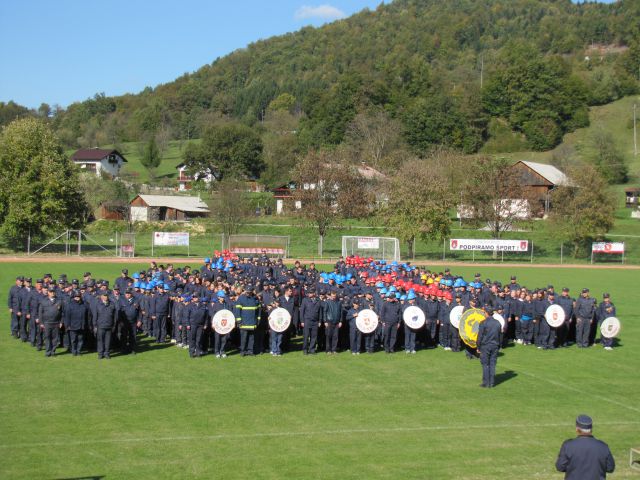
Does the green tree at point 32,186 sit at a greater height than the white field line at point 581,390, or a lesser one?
greater

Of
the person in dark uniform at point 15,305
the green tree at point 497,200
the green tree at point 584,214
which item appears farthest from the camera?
the green tree at point 497,200

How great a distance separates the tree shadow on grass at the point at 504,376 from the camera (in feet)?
51.2

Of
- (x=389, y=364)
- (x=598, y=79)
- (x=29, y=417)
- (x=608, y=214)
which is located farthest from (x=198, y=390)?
(x=598, y=79)

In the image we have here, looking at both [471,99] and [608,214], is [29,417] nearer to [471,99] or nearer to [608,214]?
[608,214]

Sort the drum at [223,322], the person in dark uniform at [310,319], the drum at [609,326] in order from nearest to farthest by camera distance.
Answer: the drum at [223,322], the person in dark uniform at [310,319], the drum at [609,326]

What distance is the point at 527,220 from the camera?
58.4 metres

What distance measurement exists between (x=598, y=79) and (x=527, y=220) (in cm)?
8108

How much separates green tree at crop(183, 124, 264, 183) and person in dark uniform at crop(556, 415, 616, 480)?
9385 centimetres

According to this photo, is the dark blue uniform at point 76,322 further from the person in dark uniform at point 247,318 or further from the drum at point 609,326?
the drum at point 609,326

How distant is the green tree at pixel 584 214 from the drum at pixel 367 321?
40612 mm

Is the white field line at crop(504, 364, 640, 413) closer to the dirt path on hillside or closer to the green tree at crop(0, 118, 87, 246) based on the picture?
the dirt path on hillside

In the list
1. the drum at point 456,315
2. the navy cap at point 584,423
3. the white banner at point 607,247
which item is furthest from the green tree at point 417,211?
the navy cap at point 584,423

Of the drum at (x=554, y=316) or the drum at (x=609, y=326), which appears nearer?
the drum at (x=554, y=316)

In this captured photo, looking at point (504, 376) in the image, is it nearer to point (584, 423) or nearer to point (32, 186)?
point (584, 423)
